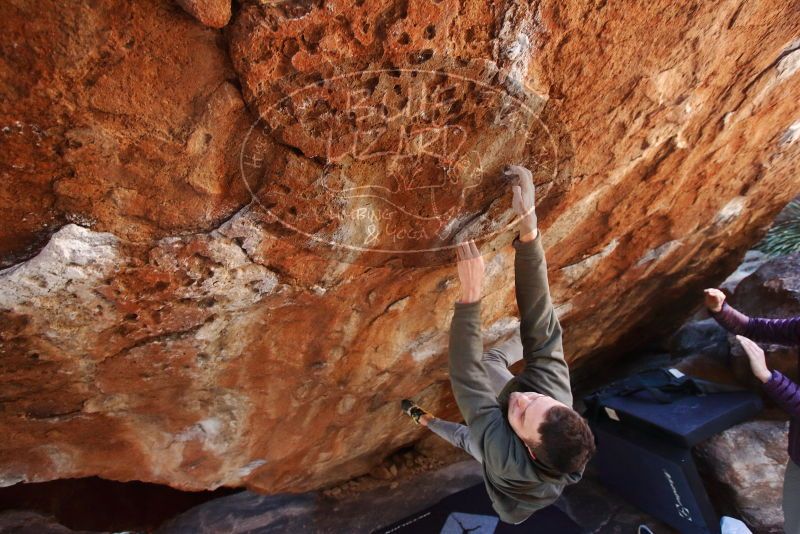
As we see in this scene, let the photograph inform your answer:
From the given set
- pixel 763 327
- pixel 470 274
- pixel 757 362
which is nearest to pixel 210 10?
pixel 470 274

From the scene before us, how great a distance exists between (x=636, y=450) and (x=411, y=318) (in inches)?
83.7

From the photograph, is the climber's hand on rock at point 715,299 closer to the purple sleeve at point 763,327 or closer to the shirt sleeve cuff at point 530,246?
the purple sleeve at point 763,327

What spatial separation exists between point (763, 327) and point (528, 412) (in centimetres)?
203

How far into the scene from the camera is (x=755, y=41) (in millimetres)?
1600

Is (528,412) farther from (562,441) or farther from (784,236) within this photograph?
(784,236)

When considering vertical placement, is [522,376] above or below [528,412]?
above

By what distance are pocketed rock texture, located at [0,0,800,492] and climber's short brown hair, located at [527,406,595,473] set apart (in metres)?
0.79

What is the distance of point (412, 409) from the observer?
9.64ft

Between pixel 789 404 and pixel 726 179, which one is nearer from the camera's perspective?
pixel 789 404

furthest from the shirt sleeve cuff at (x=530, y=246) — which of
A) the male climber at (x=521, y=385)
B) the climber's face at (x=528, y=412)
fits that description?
the climber's face at (x=528, y=412)

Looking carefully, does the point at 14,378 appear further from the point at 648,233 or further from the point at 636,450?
the point at 636,450

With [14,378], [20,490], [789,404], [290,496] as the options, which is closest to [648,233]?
[789,404]

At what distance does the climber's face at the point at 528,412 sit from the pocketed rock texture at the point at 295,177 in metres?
0.69

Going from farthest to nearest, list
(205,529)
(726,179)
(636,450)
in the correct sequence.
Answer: (205,529)
(636,450)
(726,179)
